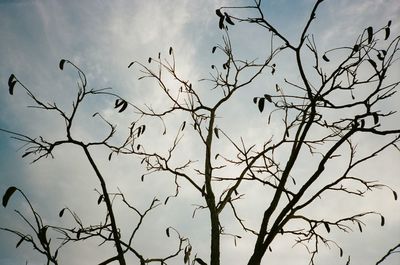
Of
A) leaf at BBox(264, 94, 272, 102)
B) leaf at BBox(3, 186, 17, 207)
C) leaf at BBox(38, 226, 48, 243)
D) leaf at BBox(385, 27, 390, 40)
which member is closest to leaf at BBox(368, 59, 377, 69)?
leaf at BBox(385, 27, 390, 40)

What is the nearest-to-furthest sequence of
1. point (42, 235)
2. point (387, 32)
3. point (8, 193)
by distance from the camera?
point (42, 235), point (8, 193), point (387, 32)

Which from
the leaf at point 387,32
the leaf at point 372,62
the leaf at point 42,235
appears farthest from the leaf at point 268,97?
the leaf at point 42,235

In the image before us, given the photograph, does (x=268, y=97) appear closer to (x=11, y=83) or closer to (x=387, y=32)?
(x=387, y=32)

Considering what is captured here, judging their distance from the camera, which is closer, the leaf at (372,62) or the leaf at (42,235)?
the leaf at (42,235)

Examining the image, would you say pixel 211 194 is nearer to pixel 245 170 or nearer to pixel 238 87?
pixel 245 170

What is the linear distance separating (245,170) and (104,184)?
221 centimetres

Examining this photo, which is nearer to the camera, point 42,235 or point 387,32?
point 42,235

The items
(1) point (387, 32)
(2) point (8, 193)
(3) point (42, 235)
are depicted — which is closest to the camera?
(3) point (42, 235)

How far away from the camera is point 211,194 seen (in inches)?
177

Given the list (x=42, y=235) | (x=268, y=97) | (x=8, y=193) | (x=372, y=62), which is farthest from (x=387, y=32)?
(x=8, y=193)

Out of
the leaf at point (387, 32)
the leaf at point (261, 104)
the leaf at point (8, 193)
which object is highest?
the leaf at point (387, 32)

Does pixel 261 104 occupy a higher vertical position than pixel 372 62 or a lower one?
lower

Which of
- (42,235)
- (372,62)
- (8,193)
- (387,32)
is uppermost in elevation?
(387,32)

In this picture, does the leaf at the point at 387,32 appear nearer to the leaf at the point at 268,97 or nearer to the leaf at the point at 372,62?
the leaf at the point at 372,62
